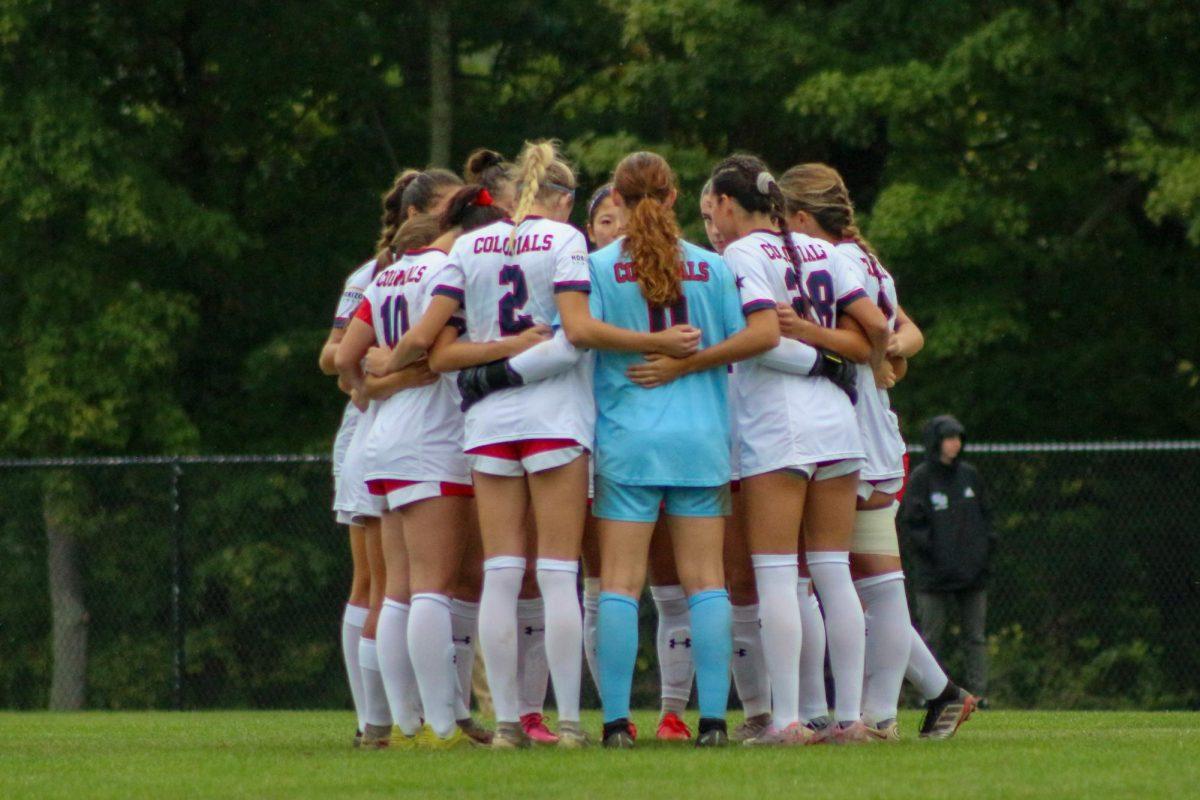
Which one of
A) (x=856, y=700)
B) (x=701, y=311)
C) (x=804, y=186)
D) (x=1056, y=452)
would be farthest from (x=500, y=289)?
(x=1056, y=452)

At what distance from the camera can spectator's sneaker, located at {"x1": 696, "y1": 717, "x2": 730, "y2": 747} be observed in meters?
6.61

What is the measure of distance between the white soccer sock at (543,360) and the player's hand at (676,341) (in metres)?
0.27

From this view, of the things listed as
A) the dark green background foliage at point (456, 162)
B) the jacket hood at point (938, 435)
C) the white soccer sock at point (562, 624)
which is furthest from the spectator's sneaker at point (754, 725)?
the dark green background foliage at point (456, 162)

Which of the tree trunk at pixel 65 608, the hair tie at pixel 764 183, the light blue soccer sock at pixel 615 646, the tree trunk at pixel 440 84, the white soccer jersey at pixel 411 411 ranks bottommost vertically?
the tree trunk at pixel 65 608

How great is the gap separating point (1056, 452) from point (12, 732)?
24.2 ft

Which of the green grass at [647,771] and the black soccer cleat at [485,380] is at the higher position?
the black soccer cleat at [485,380]

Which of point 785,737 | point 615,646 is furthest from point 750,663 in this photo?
point 615,646

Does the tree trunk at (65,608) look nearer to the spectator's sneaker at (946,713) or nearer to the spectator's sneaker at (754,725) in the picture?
the spectator's sneaker at (754,725)

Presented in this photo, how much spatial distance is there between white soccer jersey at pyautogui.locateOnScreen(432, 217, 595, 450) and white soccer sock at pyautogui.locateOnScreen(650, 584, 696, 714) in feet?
2.74

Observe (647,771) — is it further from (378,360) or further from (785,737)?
(378,360)

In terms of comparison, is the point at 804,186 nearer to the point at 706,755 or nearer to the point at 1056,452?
the point at 706,755

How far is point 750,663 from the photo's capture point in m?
7.21

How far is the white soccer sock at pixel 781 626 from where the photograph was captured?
21.6ft

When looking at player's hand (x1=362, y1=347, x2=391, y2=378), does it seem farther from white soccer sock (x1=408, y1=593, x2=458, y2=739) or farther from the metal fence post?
the metal fence post
